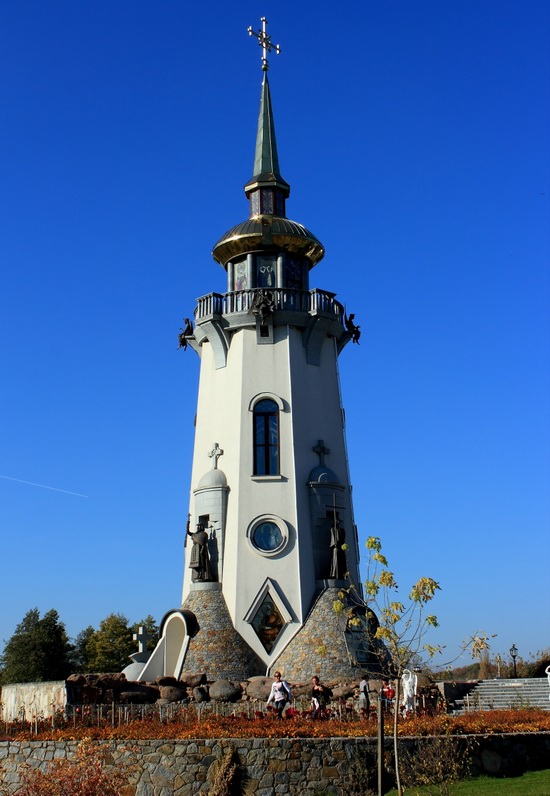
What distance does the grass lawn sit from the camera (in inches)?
651

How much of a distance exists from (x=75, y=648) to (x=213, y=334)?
26.1 m

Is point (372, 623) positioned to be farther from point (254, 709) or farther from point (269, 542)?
point (254, 709)

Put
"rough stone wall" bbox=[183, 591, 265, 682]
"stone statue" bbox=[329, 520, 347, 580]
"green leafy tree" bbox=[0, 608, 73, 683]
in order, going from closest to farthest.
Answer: "rough stone wall" bbox=[183, 591, 265, 682], "stone statue" bbox=[329, 520, 347, 580], "green leafy tree" bbox=[0, 608, 73, 683]

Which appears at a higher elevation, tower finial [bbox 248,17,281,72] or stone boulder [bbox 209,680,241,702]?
tower finial [bbox 248,17,281,72]

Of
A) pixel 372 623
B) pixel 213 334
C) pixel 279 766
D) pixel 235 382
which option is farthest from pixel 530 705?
pixel 213 334

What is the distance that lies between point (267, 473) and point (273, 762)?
1426cm

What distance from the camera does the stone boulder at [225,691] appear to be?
25625 millimetres

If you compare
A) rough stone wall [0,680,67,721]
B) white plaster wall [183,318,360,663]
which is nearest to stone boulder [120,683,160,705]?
rough stone wall [0,680,67,721]

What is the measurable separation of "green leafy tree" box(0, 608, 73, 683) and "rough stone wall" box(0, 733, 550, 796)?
30162 mm

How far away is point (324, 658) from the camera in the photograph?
2806 cm

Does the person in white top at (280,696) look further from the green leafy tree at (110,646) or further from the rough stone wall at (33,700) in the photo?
the green leafy tree at (110,646)

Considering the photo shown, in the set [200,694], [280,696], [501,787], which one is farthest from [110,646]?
[501,787]

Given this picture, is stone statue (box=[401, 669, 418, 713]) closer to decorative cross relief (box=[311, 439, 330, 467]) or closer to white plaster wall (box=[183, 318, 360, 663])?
white plaster wall (box=[183, 318, 360, 663])

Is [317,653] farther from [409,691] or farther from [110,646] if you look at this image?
[110,646]
